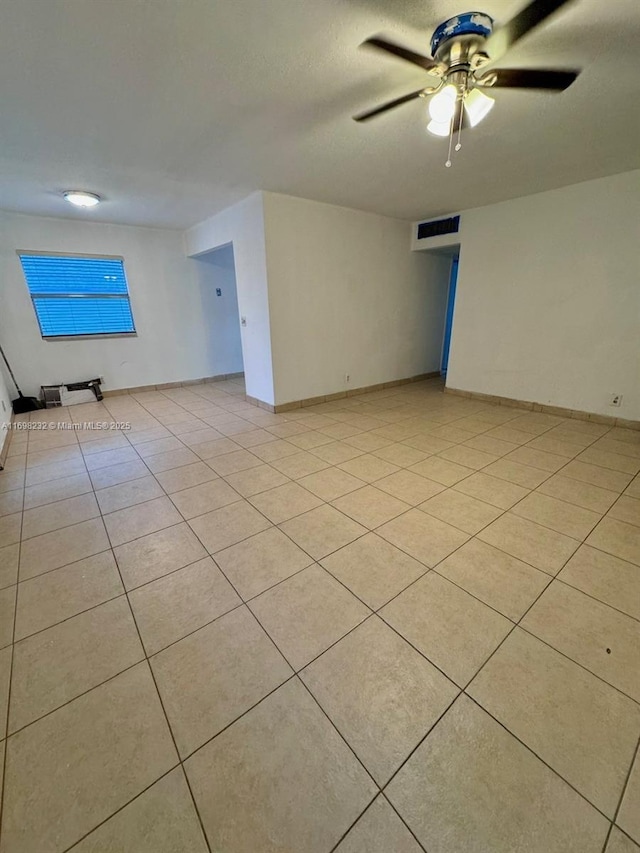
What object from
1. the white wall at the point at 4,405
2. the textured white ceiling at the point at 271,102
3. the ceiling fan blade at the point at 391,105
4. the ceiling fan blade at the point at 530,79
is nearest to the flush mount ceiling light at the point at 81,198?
the textured white ceiling at the point at 271,102

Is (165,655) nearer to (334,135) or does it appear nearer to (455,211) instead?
(334,135)

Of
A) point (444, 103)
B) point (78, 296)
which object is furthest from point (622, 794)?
point (78, 296)

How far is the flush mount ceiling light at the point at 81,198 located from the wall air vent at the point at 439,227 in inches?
165

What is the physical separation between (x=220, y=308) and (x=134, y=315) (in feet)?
4.65

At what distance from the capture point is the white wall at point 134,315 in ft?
14.2

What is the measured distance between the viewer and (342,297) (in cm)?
462

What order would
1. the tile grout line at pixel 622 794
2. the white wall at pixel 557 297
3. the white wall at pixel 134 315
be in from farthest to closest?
the white wall at pixel 134 315
the white wall at pixel 557 297
the tile grout line at pixel 622 794

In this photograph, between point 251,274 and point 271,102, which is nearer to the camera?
point 271,102

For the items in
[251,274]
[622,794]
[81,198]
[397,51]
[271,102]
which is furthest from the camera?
[251,274]

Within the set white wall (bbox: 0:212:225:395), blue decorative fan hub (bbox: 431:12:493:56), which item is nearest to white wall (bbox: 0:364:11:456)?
white wall (bbox: 0:212:225:395)

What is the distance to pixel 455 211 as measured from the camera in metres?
4.51

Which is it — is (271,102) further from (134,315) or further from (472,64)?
(134,315)

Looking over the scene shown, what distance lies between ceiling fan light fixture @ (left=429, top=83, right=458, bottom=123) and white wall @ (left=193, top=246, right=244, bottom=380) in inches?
173

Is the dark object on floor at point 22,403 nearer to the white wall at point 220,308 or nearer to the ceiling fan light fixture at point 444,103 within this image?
the white wall at point 220,308
